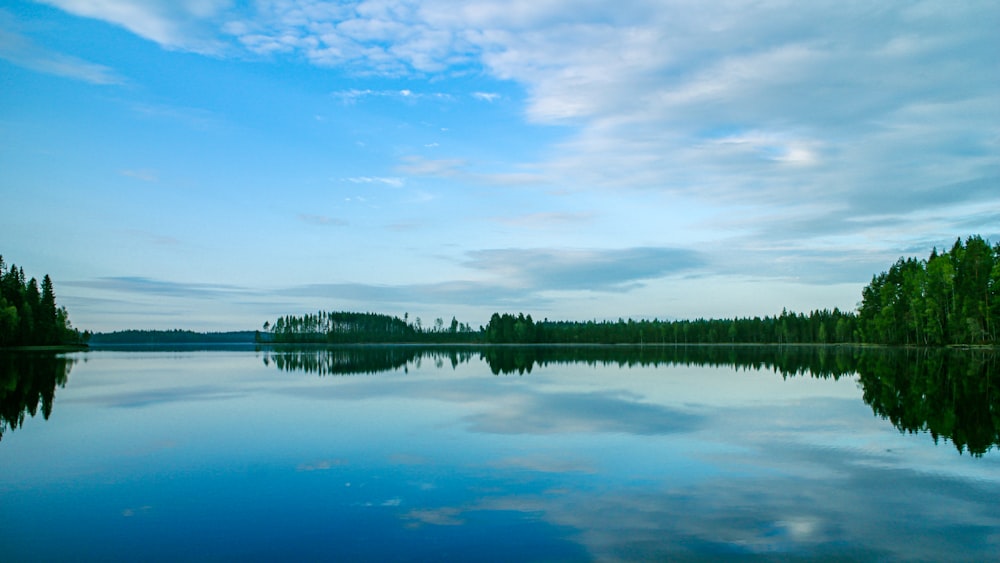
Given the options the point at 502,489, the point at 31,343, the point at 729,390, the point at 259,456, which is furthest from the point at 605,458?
the point at 31,343

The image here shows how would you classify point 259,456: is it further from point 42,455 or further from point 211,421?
point 211,421

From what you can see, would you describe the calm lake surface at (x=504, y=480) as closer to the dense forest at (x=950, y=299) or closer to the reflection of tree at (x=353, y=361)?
the reflection of tree at (x=353, y=361)

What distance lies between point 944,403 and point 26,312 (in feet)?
371

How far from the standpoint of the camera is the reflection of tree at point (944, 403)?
19.0 meters

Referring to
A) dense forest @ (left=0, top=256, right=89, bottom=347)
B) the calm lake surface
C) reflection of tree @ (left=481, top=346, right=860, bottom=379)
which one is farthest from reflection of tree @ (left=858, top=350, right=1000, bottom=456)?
dense forest @ (left=0, top=256, right=89, bottom=347)

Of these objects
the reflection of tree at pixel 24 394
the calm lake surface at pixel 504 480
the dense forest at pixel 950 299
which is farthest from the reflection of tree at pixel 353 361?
the dense forest at pixel 950 299

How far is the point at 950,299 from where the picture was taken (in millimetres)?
81688

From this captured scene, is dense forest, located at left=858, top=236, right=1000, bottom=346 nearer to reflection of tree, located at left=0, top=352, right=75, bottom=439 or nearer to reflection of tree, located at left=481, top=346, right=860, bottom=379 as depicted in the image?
reflection of tree, located at left=481, top=346, right=860, bottom=379

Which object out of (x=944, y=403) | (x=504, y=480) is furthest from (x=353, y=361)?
(x=504, y=480)

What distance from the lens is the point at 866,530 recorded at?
10109 millimetres

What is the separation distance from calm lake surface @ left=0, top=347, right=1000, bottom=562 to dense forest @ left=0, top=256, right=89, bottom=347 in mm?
75888

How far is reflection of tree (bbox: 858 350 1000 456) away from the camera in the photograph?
62.3 feet

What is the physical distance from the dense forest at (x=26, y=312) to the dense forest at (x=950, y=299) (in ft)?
409

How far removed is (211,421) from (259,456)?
753 centimetres
